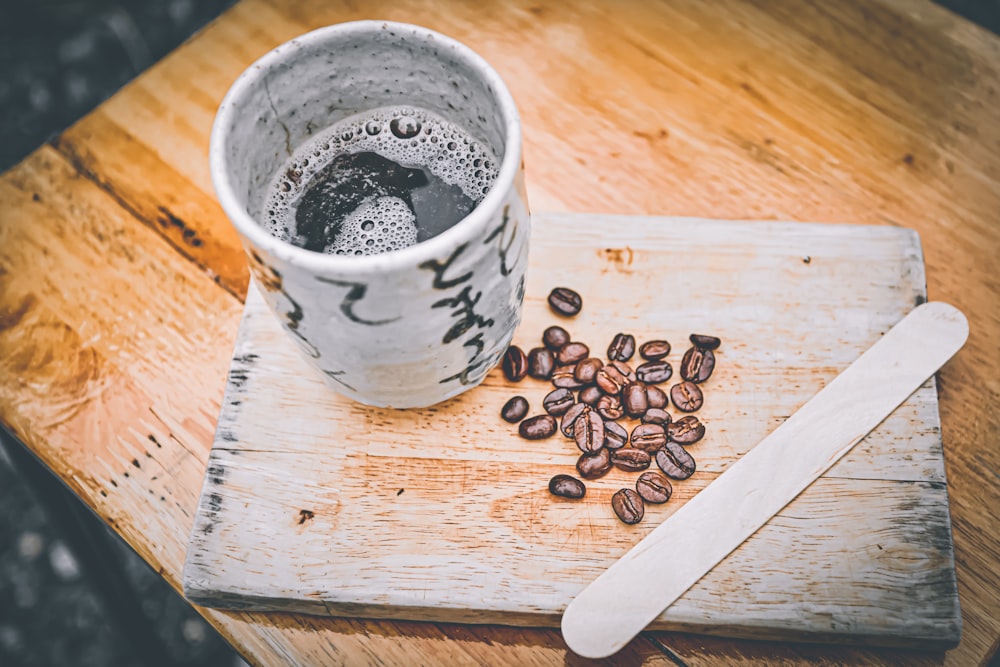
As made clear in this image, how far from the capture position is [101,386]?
0.91 m

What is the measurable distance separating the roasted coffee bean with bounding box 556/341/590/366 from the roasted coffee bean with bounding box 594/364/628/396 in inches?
1.1

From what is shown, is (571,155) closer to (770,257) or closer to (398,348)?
(770,257)

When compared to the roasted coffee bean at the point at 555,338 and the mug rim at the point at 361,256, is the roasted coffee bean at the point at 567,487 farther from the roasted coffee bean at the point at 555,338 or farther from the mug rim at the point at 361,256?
the mug rim at the point at 361,256

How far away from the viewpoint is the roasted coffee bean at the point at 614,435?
0.81 metres

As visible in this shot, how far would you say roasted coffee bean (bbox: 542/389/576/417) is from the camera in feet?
2.73

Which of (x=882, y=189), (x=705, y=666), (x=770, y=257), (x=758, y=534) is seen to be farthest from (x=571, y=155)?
(x=705, y=666)

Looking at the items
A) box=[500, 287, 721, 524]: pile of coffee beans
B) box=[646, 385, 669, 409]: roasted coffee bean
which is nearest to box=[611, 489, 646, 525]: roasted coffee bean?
box=[500, 287, 721, 524]: pile of coffee beans

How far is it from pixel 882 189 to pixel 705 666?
0.64m

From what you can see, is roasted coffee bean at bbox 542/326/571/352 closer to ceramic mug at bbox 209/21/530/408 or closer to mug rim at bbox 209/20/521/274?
ceramic mug at bbox 209/21/530/408

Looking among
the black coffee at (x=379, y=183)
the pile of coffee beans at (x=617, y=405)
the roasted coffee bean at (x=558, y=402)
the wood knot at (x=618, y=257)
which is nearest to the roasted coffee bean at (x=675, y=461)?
the pile of coffee beans at (x=617, y=405)

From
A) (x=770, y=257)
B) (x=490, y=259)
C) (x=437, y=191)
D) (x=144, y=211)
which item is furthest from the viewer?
(x=144, y=211)

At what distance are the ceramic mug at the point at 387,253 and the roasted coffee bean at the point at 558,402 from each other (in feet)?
0.27

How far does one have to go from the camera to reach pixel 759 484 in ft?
2.54

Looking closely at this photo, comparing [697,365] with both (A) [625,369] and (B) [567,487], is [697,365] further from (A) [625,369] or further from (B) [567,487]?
(B) [567,487]
